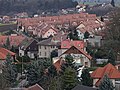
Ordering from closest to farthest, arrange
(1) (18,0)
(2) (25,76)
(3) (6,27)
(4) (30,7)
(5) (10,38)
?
1. (2) (25,76)
2. (5) (10,38)
3. (3) (6,27)
4. (4) (30,7)
5. (1) (18,0)

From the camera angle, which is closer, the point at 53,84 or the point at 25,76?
the point at 53,84

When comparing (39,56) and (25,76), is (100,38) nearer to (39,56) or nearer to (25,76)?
(39,56)

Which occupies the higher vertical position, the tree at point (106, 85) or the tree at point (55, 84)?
the tree at point (106, 85)

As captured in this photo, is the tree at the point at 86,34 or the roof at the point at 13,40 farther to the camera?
the tree at the point at 86,34

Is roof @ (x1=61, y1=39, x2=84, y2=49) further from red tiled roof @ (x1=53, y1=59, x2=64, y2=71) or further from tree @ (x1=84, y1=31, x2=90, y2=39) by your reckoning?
tree @ (x1=84, y1=31, x2=90, y2=39)

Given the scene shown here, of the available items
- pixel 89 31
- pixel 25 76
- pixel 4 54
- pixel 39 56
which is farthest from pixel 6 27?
pixel 25 76

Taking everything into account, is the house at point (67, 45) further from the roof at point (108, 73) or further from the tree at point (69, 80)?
the tree at point (69, 80)

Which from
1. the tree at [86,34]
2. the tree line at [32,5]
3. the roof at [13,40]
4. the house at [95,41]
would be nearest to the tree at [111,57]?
the house at [95,41]

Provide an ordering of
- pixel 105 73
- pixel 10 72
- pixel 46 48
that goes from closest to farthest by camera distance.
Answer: pixel 105 73, pixel 10 72, pixel 46 48

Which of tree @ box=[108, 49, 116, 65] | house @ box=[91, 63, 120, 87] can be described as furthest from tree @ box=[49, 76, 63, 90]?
tree @ box=[108, 49, 116, 65]

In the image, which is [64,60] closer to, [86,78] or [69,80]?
[86,78]

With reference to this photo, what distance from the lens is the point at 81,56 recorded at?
23594 millimetres

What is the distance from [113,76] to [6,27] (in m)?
28.5

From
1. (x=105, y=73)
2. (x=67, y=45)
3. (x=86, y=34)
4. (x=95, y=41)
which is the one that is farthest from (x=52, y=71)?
(x=86, y=34)
